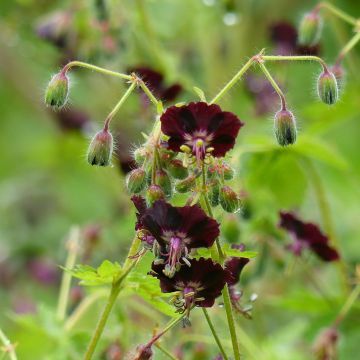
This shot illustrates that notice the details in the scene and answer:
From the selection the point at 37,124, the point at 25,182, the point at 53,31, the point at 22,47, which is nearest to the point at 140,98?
the point at 53,31

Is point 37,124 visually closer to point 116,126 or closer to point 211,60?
point 116,126

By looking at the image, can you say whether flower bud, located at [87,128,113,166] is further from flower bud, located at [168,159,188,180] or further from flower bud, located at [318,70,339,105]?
flower bud, located at [318,70,339,105]

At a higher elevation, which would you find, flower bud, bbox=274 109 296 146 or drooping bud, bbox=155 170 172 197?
flower bud, bbox=274 109 296 146

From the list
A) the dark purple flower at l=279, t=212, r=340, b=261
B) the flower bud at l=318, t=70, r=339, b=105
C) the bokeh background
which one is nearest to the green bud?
the bokeh background

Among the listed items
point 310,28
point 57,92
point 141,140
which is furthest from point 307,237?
point 141,140

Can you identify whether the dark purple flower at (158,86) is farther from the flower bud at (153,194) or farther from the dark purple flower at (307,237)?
the flower bud at (153,194)

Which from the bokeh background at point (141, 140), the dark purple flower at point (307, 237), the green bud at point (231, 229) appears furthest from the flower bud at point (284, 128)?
the green bud at point (231, 229)
